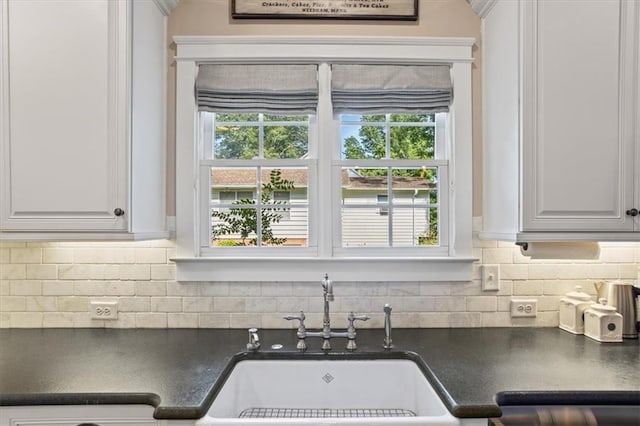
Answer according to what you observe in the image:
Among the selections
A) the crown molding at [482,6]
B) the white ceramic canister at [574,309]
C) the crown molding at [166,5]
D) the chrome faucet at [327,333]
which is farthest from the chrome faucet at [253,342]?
the crown molding at [482,6]

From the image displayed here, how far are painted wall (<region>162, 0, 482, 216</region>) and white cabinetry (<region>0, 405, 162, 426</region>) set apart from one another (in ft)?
3.21

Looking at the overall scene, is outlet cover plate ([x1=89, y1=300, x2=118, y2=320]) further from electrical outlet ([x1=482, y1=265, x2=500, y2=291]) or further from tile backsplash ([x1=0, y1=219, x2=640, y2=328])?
electrical outlet ([x1=482, y1=265, x2=500, y2=291])

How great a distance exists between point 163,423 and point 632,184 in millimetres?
1951

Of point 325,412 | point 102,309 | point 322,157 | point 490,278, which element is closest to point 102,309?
point 102,309

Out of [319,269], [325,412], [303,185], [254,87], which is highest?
[254,87]

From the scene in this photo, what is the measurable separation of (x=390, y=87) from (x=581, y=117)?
33.0 inches

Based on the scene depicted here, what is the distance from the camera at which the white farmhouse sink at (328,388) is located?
5.26 ft

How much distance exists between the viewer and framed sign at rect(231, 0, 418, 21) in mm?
2008

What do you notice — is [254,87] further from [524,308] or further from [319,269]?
[524,308]

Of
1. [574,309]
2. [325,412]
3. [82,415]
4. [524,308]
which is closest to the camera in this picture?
[82,415]

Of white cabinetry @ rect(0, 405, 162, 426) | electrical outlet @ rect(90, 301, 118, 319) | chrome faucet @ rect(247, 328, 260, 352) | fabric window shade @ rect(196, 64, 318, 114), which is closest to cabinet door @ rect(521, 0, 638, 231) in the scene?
fabric window shade @ rect(196, 64, 318, 114)

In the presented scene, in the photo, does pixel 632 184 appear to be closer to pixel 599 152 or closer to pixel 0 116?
pixel 599 152

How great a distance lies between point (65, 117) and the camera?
63.8 inches

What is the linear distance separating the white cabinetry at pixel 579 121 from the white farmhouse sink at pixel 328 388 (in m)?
0.80
